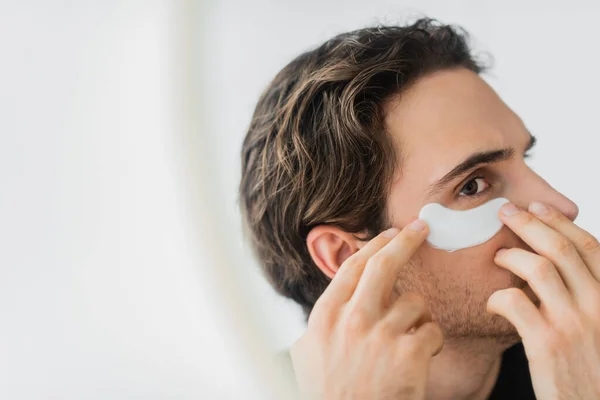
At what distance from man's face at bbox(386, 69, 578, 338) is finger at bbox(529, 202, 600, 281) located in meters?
0.03

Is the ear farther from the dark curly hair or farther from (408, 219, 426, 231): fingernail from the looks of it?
(408, 219, 426, 231): fingernail

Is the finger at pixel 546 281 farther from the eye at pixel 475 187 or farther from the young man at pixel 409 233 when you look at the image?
the eye at pixel 475 187

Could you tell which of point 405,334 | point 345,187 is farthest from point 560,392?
point 345,187

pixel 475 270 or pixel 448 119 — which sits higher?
pixel 448 119

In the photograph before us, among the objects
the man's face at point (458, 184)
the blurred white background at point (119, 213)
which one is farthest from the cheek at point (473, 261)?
the blurred white background at point (119, 213)

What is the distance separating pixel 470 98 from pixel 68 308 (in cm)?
78

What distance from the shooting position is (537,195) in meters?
0.91

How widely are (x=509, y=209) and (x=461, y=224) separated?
0.07 meters

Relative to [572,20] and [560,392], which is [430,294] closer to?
[560,392]

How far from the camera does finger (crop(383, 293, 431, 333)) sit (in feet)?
2.74

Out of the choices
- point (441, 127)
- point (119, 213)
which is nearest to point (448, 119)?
point (441, 127)

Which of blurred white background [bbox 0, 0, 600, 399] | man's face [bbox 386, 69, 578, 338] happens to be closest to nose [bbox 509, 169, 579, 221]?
man's face [bbox 386, 69, 578, 338]

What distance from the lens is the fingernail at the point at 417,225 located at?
87 centimetres

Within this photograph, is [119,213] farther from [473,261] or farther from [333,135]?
[473,261]
